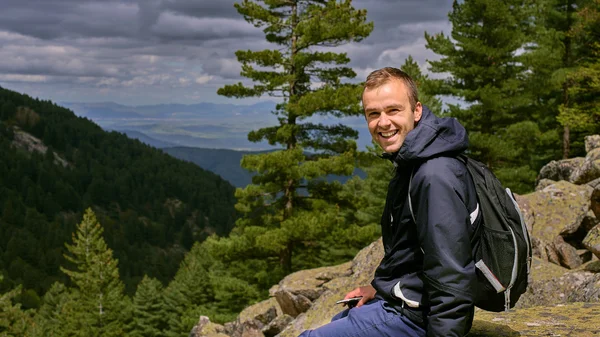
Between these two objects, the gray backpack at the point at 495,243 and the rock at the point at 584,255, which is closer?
the gray backpack at the point at 495,243

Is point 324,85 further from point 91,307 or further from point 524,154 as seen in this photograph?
point 91,307

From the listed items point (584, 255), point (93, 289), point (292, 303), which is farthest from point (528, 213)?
point (93, 289)

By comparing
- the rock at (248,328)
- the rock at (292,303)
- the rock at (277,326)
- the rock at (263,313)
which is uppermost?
the rock at (292,303)

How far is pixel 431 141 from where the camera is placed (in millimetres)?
2695

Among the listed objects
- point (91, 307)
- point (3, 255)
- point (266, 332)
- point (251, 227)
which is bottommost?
point (3, 255)

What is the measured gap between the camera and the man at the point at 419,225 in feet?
8.23

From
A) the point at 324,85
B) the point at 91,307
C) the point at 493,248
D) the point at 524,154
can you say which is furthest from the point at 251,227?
the point at 91,307

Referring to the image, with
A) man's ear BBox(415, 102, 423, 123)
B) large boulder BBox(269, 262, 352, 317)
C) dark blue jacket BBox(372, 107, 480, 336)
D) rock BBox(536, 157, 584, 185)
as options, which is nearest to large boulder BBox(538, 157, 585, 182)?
rock BBox(536, 157, 584, 185)


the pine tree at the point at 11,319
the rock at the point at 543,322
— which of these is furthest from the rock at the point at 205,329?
the pine tree at the point at 11,319

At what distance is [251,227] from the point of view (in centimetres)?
1775

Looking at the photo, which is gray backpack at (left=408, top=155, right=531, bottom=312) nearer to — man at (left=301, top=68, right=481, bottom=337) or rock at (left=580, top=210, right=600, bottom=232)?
man at (left=301, top=68, right=481, bottom=337)

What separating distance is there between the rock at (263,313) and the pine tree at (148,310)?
2070 inches

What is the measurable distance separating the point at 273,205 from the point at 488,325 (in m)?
15.6

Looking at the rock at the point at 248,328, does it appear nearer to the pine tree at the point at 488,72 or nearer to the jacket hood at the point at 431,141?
the jacket hood at the point at 431,141
